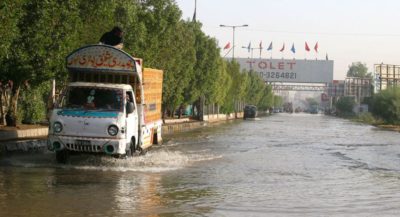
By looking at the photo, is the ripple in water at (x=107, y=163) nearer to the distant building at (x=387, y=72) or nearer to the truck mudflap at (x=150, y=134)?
the truck mudflap at (x=150, y=134)

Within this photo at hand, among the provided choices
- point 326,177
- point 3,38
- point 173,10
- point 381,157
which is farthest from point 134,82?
point 173,10

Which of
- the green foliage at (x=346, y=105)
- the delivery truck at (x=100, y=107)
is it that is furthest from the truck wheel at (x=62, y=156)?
the green foliage at (x=346, y=105)

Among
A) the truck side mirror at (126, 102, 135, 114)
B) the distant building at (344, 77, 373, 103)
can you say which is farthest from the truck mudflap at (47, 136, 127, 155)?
the distant building at (344, 77, 373, 103)

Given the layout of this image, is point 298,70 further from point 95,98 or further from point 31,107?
point 95,98

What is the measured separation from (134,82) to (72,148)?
3.15 meters

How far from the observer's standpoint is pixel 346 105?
142500 millimetres

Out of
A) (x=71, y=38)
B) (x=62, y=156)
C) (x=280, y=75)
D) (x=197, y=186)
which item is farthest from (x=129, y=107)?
(x=280, y=75)

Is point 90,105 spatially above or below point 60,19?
below

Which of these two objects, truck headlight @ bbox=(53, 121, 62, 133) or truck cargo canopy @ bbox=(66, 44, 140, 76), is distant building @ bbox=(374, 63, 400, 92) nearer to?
truck cargo canopy @ bbox=(66, 44, 140, 76)

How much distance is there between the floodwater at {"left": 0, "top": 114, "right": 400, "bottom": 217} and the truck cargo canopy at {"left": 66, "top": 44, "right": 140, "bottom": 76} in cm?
249

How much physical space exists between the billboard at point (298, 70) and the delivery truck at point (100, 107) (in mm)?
92319

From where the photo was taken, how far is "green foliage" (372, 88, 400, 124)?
73750 millimetres

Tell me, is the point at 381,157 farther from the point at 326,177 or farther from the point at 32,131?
the point at 32,131

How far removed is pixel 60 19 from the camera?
70.0 ft
